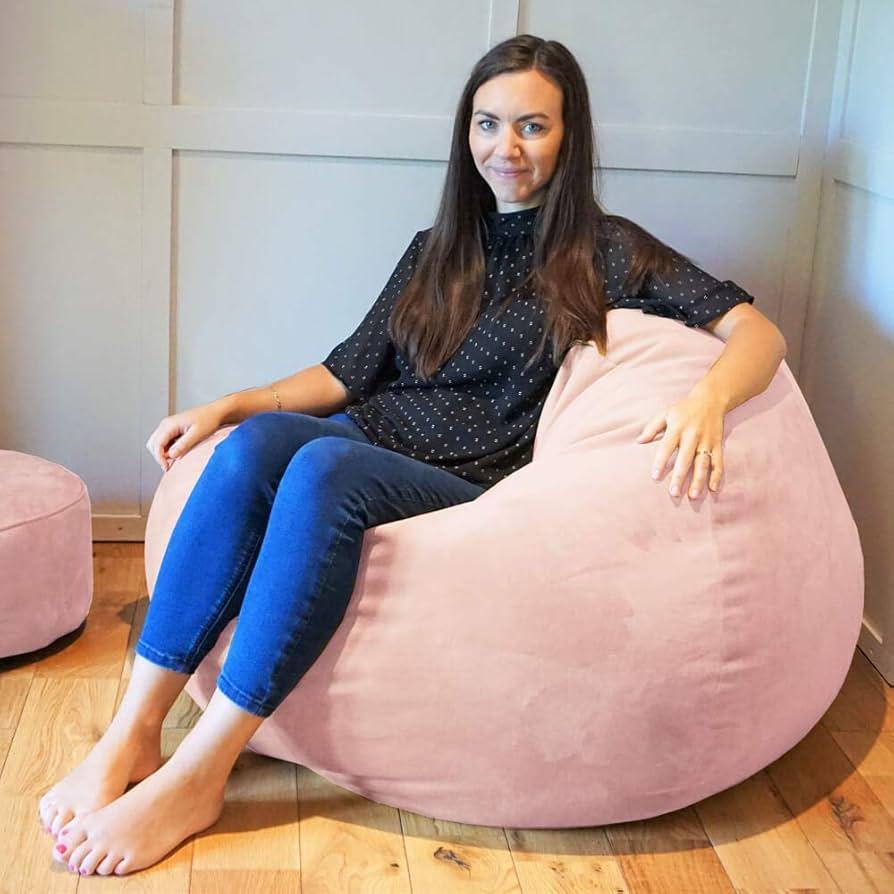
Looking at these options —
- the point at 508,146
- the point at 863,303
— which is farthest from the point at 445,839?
the point at 863,303

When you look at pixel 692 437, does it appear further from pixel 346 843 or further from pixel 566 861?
pixel 346 843

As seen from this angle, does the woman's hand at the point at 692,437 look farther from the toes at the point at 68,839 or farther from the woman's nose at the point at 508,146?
the toes at the point at 68,839

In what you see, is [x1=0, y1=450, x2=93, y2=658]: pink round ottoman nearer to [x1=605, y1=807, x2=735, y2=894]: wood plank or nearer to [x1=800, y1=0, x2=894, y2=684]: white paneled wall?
[x1=605, y1=807, x2=735, y2=894]: wood plank

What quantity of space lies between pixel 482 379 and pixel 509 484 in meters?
0.35

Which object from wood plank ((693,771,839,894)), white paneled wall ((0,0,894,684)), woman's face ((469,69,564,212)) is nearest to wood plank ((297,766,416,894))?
wood plank ((693,771,839,894))

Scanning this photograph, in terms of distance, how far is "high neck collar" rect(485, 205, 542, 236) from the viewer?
87.5 inches

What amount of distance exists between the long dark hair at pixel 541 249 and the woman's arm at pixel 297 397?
0.47 ft

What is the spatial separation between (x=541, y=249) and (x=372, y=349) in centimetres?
35

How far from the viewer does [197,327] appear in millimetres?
2807

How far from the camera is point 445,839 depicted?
1.90m

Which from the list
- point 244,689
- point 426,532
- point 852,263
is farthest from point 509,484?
point 852,263

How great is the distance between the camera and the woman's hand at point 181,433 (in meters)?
2.17

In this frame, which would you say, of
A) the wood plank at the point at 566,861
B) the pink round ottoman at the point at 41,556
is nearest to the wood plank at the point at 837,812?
the wood plank at the point at 566,861

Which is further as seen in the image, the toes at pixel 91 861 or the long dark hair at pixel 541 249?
the long dark hair at pixel 541 249
